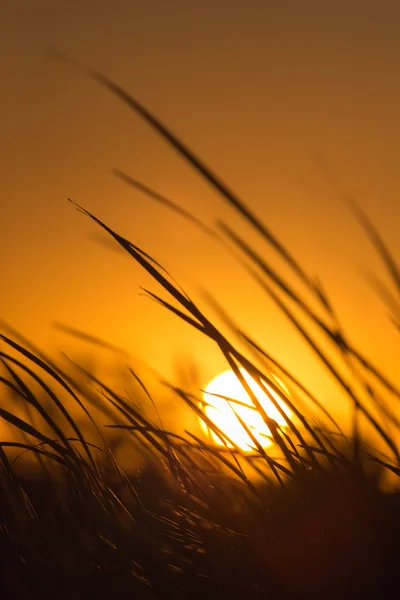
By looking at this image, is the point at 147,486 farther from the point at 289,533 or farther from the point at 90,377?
the point at 289,533

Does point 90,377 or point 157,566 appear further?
point 90,377

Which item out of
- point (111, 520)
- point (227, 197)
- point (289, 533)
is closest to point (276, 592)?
point (289, 533)

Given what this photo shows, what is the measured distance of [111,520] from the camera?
56 cm

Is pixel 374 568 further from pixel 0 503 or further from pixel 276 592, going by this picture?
pixel 0 503

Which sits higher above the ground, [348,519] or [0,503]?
[348,519]

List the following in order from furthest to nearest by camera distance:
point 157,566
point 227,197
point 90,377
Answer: point 90,377
point 157,566
point 227,197

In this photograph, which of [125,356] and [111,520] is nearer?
[111,520]

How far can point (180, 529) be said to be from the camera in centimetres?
56

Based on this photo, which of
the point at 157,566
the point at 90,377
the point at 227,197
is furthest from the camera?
the point at 90,377

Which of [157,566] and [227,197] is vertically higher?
[227,197]

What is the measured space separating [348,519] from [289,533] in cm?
5

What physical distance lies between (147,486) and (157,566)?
0.20 m

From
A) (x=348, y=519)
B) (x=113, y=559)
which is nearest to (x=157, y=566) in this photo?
(x=113, y=559)

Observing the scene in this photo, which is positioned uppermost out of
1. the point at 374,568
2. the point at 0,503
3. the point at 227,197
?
the point at 227,197
